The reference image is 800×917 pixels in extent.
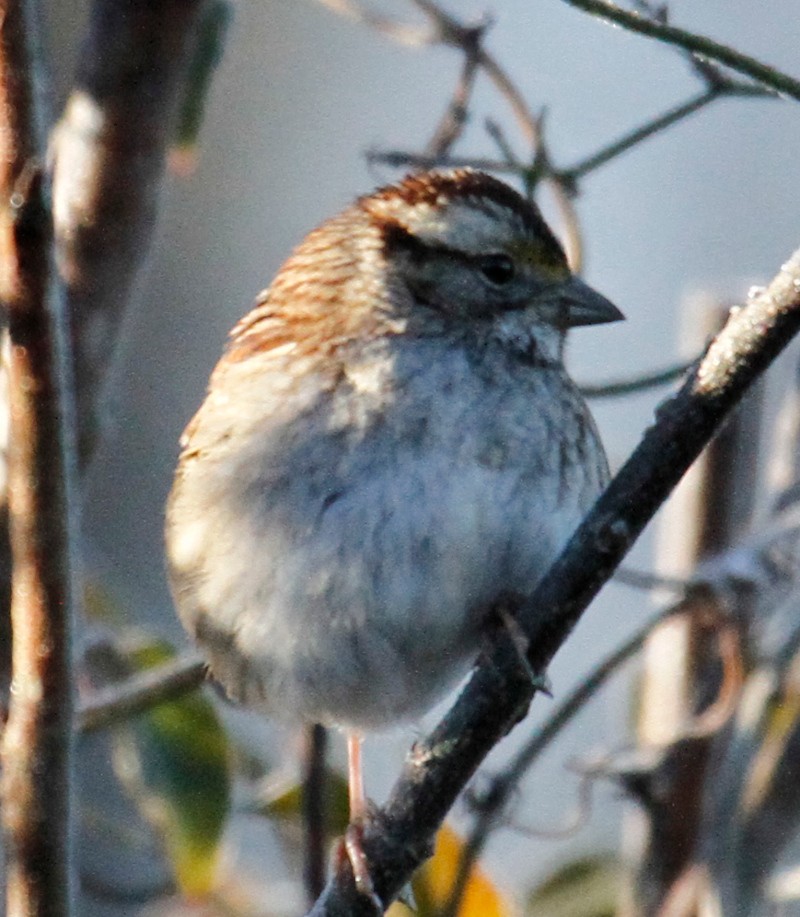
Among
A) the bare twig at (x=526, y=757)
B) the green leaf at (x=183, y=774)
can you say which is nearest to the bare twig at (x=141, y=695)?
the green leaf at (x=183, y=774)

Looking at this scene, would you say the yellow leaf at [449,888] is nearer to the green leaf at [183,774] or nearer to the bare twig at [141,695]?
the green leaf at [183,774]

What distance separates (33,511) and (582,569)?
621mm

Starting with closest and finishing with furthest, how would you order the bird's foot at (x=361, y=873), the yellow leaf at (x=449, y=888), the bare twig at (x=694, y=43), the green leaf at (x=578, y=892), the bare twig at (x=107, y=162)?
the bare twig at (x=694, y=43) → the bird's foot at (x=361, y=873) → the bare twig at (x=107, y=162) → the yellow leaf at (x=449, y=888) → the green leaf at (x=578, y=892)

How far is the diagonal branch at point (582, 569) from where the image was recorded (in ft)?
6.24

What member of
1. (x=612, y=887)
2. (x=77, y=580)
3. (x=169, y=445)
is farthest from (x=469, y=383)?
(x=169, y=445)

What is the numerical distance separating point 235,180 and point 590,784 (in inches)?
185

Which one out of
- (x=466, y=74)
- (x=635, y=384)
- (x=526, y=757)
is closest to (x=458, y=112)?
(x=466, y=74)

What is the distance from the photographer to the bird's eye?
9.08 ft

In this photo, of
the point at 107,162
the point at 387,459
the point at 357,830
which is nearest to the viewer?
the point at 387,459

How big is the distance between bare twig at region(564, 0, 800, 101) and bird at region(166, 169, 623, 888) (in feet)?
2.21

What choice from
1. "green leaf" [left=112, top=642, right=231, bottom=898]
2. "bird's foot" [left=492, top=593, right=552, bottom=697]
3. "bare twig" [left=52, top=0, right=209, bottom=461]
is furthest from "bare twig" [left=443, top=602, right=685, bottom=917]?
"bare twig" [left=52, top=0, right=209, bottom=461]

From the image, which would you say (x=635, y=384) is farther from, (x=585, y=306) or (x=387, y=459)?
(x=387, y=459)

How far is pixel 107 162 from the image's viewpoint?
9.68 ft

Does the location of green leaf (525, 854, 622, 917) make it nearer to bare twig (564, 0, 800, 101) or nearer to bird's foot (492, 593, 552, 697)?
bird's foot (492, 593, 552, 697)
